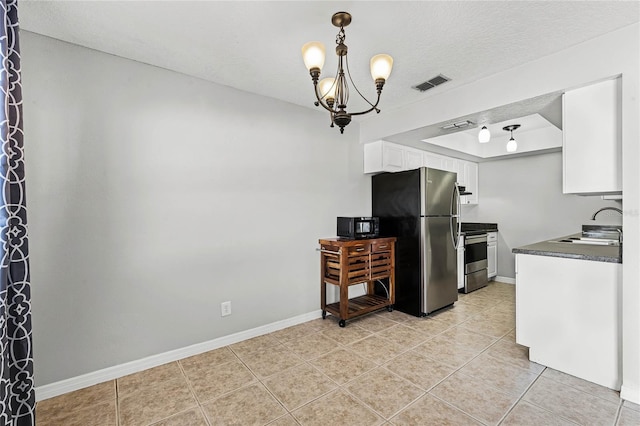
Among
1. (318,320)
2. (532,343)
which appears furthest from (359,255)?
(532,343)

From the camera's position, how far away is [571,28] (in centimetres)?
191

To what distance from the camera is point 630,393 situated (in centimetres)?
186

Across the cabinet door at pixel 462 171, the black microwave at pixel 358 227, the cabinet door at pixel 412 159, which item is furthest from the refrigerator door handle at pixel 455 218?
the cabinet door at pixel 462 171

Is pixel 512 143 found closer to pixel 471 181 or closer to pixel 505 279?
pixel 471 181

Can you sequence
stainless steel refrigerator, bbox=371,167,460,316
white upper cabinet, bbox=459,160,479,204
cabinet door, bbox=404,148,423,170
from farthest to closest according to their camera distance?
white upper cabinet, bbox=459,160,479,204 < cabinet door, bbox=404,148,423,170 < stainless steel refrigerator, bbox=371,167,460,316

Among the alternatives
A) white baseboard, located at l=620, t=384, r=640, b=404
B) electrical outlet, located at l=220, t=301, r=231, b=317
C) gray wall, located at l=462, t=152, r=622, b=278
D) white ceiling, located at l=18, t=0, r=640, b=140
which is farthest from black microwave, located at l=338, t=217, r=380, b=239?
gray wall, located at l=462, t=152, r=622, b=278

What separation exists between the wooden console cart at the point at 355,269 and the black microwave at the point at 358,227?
0.09m

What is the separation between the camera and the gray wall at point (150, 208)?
6.64 ft

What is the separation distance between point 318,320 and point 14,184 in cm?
277

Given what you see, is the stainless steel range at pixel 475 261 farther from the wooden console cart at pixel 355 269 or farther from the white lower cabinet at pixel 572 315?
Answer: the white lower cabinet at pixel 572 315

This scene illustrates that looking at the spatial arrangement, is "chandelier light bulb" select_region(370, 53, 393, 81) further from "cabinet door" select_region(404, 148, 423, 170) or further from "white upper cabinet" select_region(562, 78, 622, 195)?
"cabinet door" select_region(404, 148, 423, 170)

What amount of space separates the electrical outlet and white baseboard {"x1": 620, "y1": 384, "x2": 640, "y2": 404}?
9.68 feet

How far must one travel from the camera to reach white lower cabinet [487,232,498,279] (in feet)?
16.0

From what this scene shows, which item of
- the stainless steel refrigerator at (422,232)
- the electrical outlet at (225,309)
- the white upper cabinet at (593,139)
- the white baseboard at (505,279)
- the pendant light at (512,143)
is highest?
the pendant light at (512,143)
